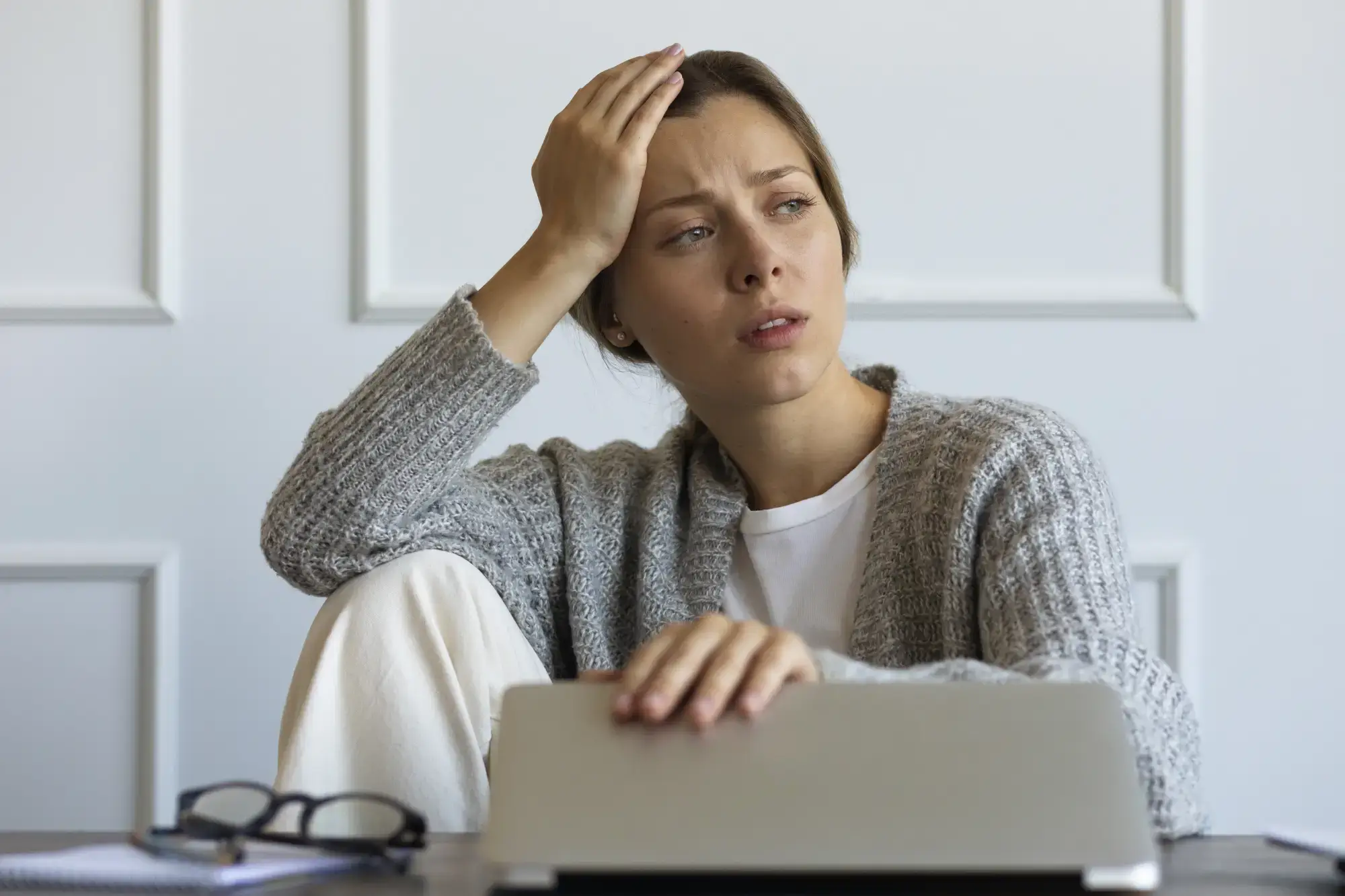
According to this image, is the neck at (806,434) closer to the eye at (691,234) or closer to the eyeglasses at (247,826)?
the eye at (691,234)

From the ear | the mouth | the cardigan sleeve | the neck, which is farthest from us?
the ear

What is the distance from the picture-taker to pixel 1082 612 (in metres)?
0.96

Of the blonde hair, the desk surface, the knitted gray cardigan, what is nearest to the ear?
the blonde hair

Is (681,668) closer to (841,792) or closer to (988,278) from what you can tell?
(841,792)

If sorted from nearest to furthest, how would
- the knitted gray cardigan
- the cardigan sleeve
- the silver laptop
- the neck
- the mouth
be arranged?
1. the silver laptop
2. the cardigan sleeve
3. the knitted gray cardigan
4. the mouth
5. the neck

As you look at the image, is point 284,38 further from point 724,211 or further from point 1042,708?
point 1042,708

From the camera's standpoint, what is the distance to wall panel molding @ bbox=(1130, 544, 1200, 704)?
1.77 metres

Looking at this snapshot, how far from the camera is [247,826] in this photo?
625mm

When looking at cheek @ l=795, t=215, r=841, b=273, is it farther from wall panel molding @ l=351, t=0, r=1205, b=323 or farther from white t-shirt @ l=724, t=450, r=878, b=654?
wall panel molding @ l=351, t=0, r=1205, b=323

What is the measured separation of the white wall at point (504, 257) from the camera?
1.79 metres

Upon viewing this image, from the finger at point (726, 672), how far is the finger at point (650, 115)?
0.62 m

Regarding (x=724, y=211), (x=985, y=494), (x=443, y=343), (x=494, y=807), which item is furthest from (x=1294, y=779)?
(x=494, y=807)

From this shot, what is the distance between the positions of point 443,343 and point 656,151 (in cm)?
27

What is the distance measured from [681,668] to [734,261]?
622 millimetres
